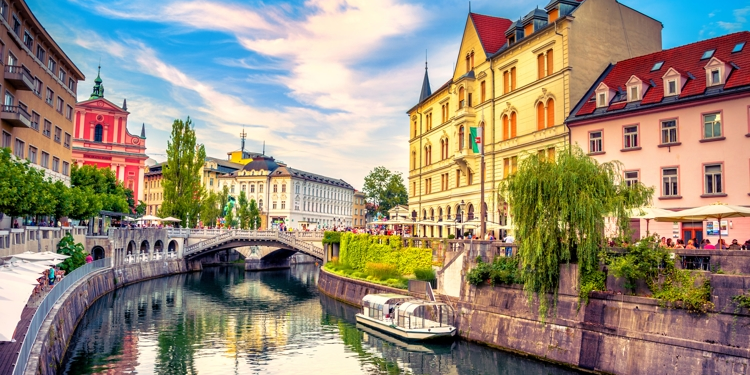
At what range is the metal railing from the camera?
17312 mm

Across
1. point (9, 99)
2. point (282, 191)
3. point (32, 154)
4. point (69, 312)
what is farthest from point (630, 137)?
point (282, 191)

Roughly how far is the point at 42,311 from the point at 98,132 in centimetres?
8775

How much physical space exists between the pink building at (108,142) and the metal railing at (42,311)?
59.2m

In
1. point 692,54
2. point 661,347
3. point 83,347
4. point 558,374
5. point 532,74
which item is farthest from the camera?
point 532,74

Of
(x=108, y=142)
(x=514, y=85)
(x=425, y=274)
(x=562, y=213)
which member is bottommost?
(x=425, y=274)

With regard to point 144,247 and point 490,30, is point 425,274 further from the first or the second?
point 144,247

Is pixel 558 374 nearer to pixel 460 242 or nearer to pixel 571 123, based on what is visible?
pixel 460 242

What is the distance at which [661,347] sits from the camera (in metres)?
23.4

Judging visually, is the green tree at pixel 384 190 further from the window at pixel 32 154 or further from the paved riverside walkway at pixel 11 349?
the paved riverside walkway at pixel 11 349

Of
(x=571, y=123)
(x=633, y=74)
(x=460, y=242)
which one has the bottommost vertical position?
(x=460, y=242)

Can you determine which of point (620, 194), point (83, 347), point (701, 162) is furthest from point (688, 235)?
point (83, 347)

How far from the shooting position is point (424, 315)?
3578 centimetres

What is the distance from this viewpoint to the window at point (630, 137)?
38.4 metres

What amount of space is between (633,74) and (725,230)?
41.8ft
